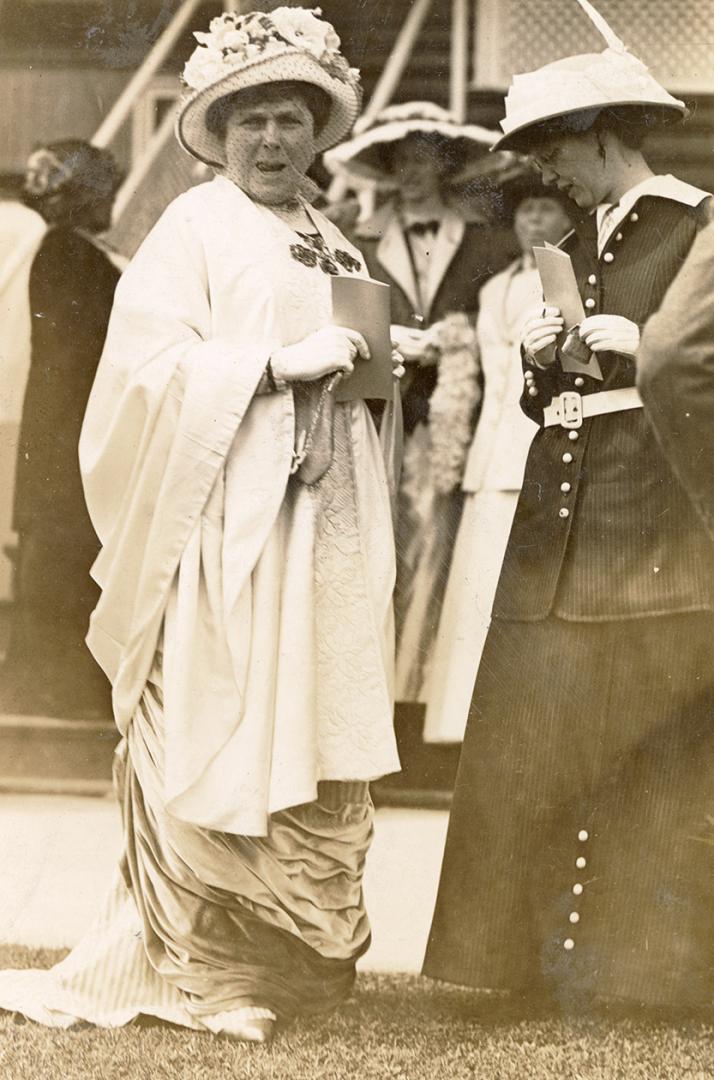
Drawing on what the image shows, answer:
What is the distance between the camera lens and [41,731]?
3.50 meters

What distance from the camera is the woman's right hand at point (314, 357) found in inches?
127

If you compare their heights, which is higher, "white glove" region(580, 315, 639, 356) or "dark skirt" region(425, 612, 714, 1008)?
"white glove" region(580, 315, 639, 356)

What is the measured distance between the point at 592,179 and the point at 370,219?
1.91 feet

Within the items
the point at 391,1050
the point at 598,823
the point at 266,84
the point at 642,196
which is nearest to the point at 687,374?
the point at 642,196

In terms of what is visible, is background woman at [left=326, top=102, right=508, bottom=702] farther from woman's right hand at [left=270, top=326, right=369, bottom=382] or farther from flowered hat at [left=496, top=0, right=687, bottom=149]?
woman's right hand at [left=270, top=326, right=369, bottom=382]

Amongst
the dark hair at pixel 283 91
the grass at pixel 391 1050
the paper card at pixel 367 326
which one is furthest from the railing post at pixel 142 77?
the grass at pixel 391 1050

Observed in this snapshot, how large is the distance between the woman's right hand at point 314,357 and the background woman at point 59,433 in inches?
21.4

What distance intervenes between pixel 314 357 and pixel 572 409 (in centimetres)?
66

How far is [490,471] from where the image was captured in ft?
11.3

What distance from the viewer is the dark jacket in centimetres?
327

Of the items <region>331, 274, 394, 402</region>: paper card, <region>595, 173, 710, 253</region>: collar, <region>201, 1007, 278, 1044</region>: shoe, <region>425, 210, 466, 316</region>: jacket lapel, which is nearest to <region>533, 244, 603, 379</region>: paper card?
<region>595, 173, 710, 253</region>: collar

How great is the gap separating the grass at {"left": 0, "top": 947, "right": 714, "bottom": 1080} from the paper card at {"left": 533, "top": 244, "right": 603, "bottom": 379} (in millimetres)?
1605

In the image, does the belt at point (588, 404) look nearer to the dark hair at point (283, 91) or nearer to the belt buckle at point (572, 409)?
the belt buckle at point (572, 409)

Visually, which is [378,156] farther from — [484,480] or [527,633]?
[527,633]
